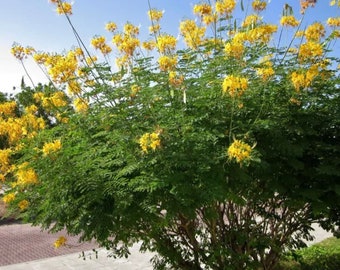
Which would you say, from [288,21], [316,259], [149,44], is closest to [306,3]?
[288,21]

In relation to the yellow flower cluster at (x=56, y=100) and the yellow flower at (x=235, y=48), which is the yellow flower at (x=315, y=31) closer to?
the yellow flower at (x=235, y=48)

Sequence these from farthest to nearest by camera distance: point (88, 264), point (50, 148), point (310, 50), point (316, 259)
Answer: point (88, 264), point (316, 259), point (310, 50), point (50, 148)

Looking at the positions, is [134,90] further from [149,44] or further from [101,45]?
[149,44]

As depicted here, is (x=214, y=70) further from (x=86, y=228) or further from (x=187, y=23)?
(x=86, y=228)

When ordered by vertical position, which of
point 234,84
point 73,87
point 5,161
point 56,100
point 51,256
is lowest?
point 234,84

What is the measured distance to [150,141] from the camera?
2.85m

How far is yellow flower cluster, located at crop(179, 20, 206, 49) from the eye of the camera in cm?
428

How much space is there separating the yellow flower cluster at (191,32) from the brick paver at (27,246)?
5.32 metres

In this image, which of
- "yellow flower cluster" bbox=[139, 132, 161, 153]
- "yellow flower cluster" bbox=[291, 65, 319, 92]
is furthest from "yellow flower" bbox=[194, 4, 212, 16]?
"yellow flower cluster" bbox=[139, 132, 161, 153]

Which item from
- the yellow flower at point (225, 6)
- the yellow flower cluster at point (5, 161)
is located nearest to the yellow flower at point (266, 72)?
the yellow flower at point (225, 6)

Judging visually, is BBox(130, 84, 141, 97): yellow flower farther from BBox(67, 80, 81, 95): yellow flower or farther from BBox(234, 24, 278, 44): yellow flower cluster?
BBox(234, 24, 278, 44): yellow flower cluster

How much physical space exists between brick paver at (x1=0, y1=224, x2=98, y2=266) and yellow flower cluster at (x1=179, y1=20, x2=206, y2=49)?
5.32 metres

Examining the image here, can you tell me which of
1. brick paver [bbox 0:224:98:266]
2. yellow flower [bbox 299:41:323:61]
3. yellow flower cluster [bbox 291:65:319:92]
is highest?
brick paver [bbox 0:224:98:266]

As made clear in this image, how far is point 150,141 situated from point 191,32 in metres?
1.83
